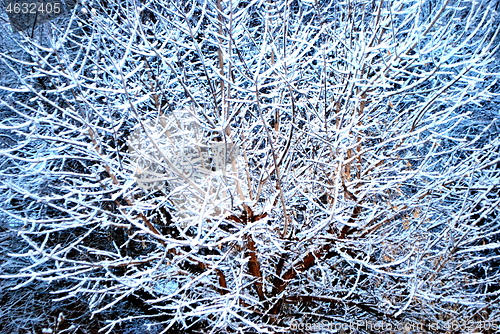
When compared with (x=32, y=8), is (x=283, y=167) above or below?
above

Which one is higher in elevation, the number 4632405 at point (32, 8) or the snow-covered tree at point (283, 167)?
the snow-covered tree at point (283, 167)

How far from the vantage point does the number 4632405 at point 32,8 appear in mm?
7051

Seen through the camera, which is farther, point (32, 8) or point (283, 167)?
point (32, 8)

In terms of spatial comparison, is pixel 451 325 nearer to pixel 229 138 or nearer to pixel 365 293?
pixel 365 293

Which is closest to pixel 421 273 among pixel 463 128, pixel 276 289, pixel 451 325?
pixel 451 325

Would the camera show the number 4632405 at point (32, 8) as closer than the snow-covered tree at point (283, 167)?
No

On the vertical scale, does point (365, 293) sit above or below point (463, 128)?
below

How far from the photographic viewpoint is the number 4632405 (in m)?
7.05

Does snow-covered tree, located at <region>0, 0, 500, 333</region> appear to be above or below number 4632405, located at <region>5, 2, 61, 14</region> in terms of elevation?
above

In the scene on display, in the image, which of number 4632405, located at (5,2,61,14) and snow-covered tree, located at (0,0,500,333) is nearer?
snow-covered tree, located at (0,0,500,333)

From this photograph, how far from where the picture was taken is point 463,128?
852 cm

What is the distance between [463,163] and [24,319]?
337 inches

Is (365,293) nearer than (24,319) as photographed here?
Yes

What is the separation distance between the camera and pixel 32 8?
279 inches
